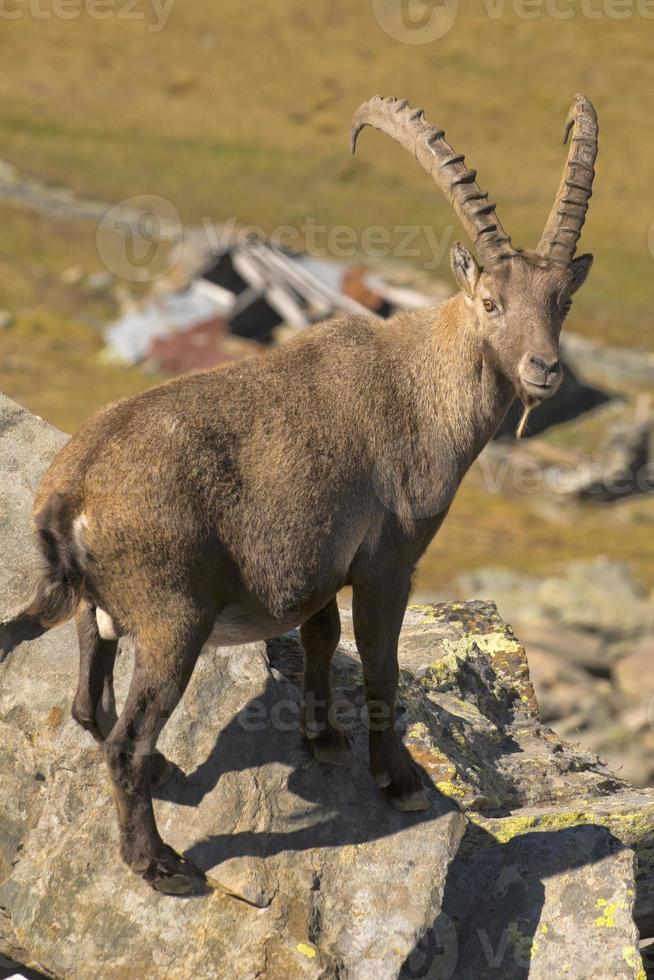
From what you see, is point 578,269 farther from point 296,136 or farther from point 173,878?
point 296,136

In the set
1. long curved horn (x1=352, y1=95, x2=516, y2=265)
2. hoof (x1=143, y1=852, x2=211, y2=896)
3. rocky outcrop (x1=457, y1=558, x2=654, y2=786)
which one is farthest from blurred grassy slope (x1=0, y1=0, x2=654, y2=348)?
hoof (x1=143, y1=852, x2=211, y2=896)

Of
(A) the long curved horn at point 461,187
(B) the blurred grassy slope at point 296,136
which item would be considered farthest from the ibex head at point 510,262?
(B) the blurred grassy slope at point 296,136

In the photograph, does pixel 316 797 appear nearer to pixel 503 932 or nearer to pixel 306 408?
pixel 503 932

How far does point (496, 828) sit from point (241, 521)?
10.3 feet

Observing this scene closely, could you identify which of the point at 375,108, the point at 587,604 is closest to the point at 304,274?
the point at 587,604

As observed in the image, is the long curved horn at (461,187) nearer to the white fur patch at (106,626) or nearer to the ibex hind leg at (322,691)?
the ibex hind leg at (322,691)

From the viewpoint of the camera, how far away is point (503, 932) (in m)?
8.98

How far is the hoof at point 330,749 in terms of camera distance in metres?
9.45

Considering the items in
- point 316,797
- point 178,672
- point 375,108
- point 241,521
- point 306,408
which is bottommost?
point 316,797

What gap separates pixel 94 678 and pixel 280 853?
Answer: 5.75 ft

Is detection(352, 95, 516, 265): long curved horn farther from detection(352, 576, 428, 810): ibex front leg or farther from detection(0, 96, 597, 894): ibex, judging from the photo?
detection(352, 576, 428, 810): ibex front leg

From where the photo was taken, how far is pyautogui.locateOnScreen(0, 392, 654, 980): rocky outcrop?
8523 millimetres

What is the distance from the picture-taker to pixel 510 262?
9234 mm

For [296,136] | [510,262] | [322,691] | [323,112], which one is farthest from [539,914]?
[323,112]
